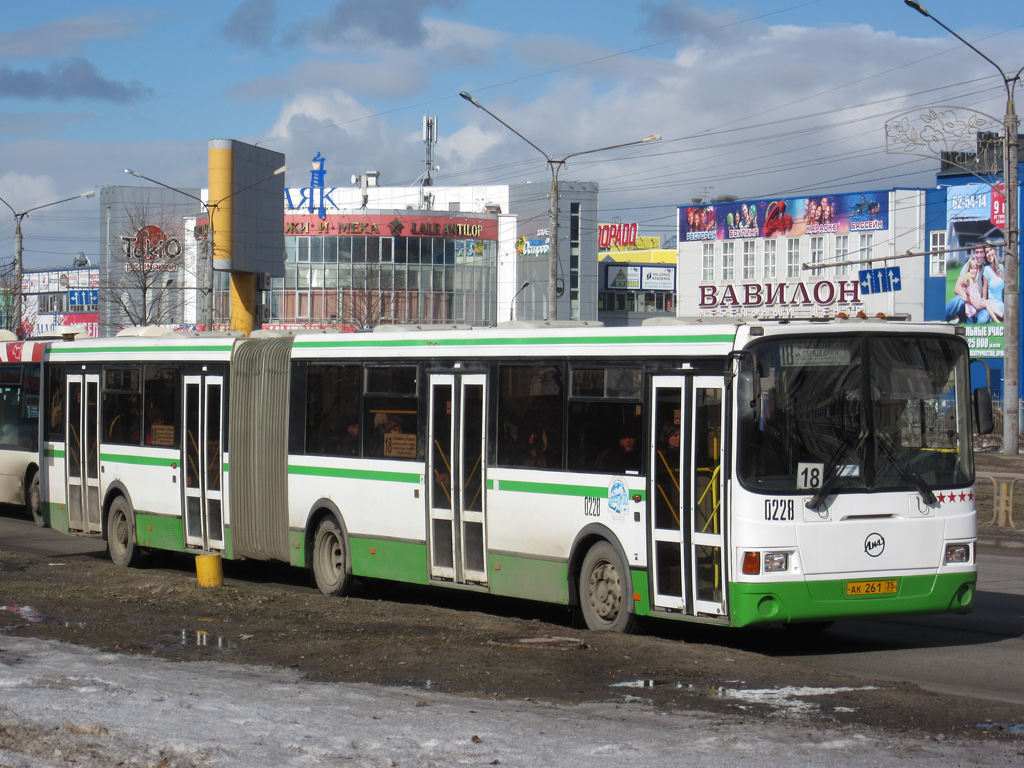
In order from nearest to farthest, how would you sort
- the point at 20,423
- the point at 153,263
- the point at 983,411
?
the point at 983,411 → the point at 20,423 → the point at 153,263

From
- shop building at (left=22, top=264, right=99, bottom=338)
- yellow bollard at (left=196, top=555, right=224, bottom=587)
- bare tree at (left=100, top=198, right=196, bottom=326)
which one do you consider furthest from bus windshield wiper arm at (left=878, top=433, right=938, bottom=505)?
shop building at (left=22, top=264, right=99, bottom=338)

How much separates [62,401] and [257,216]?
39481 millimetres

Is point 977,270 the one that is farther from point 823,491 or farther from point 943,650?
point 823,491

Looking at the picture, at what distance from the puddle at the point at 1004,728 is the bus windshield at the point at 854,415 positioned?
105 inches

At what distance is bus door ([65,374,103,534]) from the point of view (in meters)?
18.6

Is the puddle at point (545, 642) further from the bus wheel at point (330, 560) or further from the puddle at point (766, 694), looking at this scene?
the bus wheel at point (330, 560)

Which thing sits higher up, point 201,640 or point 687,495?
point 687,495

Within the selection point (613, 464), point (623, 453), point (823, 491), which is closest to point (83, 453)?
point (613, 464)

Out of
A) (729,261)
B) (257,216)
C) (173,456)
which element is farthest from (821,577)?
(729,261)

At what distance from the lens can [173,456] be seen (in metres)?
17.0

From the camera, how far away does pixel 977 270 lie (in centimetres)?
6166

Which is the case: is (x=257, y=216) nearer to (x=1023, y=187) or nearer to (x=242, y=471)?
(x=1023, y=187)

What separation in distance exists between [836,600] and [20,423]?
60.6ft

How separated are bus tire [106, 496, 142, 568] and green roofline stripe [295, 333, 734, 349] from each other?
425cm
